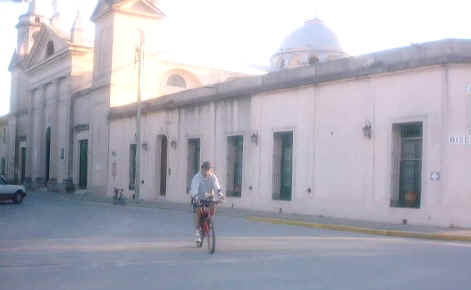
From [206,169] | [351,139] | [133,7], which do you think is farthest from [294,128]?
[133,7]

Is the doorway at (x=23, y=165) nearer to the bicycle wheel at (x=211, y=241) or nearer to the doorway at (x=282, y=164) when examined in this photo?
the doorway at (x=282, y=164)

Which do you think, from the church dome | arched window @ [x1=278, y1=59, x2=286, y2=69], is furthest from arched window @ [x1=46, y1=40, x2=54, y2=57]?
arched window @ [x1=278, y1=59, x2=286, y2=69]

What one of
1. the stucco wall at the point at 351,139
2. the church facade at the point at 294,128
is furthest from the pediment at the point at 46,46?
the stucco wall at the point at 351,139

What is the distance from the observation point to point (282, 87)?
23.6 m

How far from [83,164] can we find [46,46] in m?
14.3

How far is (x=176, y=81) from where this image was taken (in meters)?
44.6

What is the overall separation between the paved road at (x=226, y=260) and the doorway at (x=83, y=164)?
92.4 ft

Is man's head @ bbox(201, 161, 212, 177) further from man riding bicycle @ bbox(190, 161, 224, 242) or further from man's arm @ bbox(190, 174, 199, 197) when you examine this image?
man's arm @ bbox(190, 174, 199, 197)

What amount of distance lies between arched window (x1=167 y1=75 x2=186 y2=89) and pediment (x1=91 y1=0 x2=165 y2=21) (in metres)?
4.79

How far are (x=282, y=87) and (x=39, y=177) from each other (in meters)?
35.5

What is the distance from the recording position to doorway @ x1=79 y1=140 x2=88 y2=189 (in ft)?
143

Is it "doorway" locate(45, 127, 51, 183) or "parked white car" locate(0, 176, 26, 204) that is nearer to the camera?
"parked white car" locate(0, 176, 26, 204)

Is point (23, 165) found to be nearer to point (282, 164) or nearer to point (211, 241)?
point (282, 164)

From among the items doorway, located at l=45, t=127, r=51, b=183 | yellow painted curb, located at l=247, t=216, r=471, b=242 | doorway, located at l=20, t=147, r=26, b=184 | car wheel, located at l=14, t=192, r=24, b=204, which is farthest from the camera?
doorway, located at l=20, t=147, r=26, b=184
